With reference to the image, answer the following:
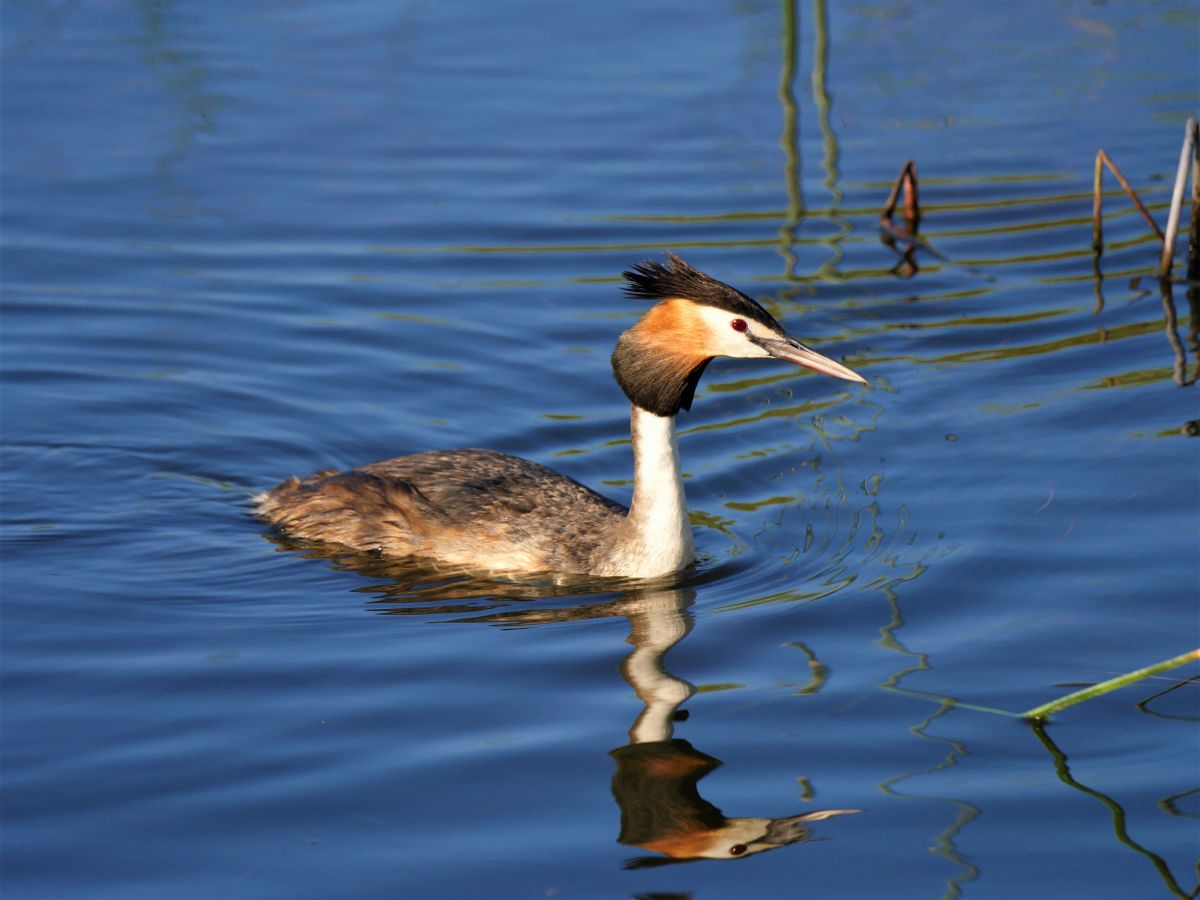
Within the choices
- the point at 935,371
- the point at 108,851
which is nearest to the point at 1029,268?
the point at 935,371

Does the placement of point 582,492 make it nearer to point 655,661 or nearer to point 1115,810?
point 655,661

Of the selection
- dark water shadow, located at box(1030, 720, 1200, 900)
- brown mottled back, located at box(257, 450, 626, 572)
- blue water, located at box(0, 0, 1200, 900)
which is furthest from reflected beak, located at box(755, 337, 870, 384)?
dark water shadow, located at box(1030, 720, 1200, 900)

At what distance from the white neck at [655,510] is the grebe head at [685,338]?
12cm

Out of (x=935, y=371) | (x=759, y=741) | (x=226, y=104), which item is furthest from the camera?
(x=226, y=104)

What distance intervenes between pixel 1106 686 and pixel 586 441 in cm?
486

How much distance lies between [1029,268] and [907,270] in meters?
0.86

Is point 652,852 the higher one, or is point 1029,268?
point 1029,268

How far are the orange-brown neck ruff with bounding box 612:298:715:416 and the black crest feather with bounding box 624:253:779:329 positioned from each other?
6 cm

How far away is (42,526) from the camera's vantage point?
359 inches

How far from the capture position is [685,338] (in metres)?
8.21

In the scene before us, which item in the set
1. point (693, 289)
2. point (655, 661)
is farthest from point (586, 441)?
point (655, 661)

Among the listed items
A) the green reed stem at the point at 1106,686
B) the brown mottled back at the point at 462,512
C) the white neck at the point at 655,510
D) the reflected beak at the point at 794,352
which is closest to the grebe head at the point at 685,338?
the reflected beak at the point at 794,352

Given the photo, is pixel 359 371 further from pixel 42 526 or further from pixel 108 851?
pixel 108 851

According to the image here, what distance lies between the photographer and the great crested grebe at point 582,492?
815 centimetres
